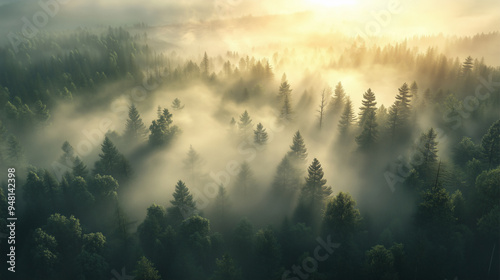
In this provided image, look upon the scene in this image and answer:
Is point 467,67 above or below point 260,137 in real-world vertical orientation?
above

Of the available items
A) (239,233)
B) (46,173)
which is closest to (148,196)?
(46,173)

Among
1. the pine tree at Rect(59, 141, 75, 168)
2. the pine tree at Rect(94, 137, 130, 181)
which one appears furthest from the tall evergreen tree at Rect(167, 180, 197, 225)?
the pine tree at Rect(59, 141, 75, 168)

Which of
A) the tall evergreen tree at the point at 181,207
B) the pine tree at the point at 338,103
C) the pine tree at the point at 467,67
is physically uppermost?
the pine tree at the point at 467,67

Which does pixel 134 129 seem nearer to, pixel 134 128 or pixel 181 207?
pixel 134 128

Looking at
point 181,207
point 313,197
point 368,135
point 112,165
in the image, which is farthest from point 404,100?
point 112,165

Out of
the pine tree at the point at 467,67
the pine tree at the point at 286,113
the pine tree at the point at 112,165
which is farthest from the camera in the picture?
the pine tree at the point at 467,67

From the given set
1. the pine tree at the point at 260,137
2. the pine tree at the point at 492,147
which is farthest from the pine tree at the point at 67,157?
the pine tree at the point at 492,147

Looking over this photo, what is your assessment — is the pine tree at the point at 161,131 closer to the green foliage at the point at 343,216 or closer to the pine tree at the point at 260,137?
the pine tree at the point at 260,137
